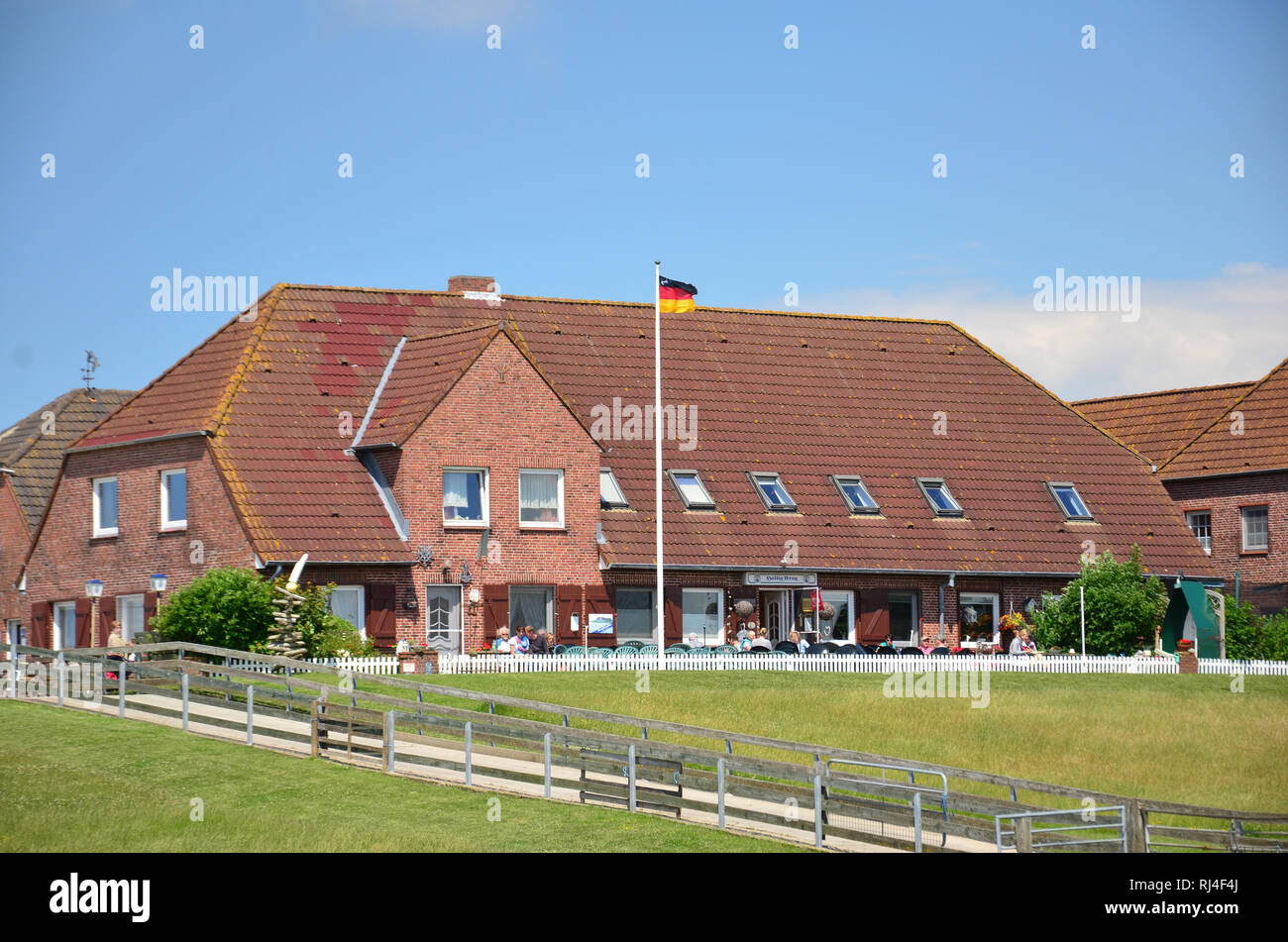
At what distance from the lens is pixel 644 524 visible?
4597 cm

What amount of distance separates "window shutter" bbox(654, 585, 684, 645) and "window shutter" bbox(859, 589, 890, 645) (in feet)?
16.5

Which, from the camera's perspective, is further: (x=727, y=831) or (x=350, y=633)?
(x=350, y=633)

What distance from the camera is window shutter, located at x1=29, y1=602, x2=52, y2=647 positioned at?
47.2 metres

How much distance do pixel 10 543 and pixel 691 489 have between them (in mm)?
25218

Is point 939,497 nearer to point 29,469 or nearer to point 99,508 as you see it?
point 99,508

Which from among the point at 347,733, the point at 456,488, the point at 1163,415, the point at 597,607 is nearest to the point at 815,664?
the point at 597,607

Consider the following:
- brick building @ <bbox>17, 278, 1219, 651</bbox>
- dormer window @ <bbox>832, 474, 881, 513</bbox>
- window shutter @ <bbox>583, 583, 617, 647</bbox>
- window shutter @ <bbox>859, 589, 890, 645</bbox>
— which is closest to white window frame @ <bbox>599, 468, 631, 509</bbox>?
brick building @ <bbox>17, 278, 1219, 651</bbox>

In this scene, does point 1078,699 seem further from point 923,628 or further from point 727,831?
point 727,831

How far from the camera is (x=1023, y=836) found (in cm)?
2114

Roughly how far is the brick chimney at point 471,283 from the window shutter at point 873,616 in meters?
13.8

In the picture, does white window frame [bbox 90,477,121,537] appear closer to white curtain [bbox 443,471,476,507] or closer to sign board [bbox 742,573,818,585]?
white curtain [bbox 443,471,476,507]
